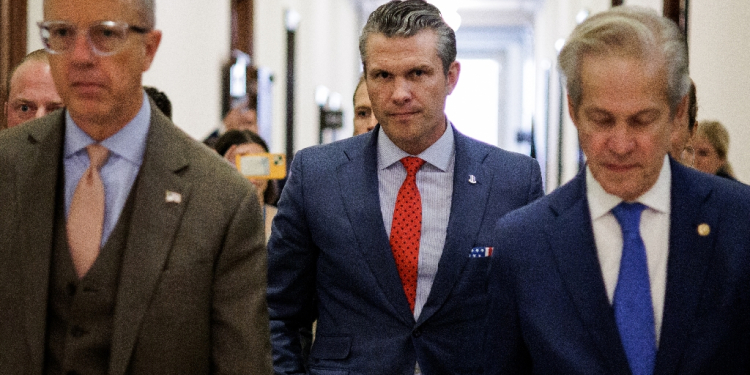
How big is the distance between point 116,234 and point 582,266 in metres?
0.97

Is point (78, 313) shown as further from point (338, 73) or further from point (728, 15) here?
point (338, 73)

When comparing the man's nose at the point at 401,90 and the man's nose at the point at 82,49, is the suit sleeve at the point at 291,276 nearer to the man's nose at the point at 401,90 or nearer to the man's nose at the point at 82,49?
the man's nose at the point at 401,90

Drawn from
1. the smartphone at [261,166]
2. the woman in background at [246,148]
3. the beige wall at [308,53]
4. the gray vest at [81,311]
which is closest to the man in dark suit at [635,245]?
the gray vest at [81,311]

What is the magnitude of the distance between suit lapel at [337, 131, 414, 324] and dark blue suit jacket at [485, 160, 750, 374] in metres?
0.67

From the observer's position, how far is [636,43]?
1762 millimetres

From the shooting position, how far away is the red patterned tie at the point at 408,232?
2.64 meters

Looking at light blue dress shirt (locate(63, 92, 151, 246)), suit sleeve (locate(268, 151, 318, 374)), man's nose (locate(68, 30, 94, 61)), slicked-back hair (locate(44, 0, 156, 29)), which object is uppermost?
slicked-back hair (locate(44, 0, 156, 29))

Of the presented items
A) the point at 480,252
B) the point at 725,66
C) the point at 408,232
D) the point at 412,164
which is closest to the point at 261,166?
the point at 412,164

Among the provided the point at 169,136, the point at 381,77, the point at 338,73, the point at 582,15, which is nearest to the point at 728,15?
the point at 381,77

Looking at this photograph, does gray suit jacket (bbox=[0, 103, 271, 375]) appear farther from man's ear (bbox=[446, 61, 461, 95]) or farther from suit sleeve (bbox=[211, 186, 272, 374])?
man's ear (bbox=[446, 61, 461, 95])

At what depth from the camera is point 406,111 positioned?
2713 millimetres

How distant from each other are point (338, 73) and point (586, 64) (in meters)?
16.3

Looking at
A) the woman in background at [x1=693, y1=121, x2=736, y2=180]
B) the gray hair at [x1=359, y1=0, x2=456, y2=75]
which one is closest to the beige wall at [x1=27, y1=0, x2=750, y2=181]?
the woman in background at [x1=693, y1=121, x2=736, y2=180]

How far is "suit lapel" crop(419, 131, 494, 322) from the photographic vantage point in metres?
2.58
